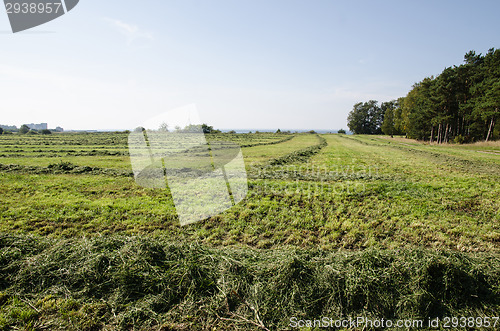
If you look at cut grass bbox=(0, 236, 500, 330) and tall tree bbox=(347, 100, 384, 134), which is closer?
cut grass bbox=(0, 236, 500, 330)

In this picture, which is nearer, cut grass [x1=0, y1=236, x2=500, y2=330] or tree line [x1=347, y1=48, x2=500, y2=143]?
cut grass [x1=0, y1=236, x2=500, y2=330]

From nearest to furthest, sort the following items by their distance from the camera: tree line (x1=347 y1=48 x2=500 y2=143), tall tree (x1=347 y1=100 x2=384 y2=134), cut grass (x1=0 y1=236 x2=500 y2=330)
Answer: cut grass (x1=0 y1=236 x2=500 y2=330), tree line (x1=347 y1=48 x2=500 y2=143), tall tree (x1=347 y1=100 x2=384 y2=134)

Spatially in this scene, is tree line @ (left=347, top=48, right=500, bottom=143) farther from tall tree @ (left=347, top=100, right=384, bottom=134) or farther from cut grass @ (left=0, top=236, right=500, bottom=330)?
tall tree @ (left=347, top=100, right=384, bottom=134)

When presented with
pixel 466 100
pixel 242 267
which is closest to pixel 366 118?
pixel 466 100

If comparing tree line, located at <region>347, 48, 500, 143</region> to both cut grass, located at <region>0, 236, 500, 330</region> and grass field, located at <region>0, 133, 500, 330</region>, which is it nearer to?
grass field, located at <region>0, 133, 500, 330</region>

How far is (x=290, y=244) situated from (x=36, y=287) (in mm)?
4054

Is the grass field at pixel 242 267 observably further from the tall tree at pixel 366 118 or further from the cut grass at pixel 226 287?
the tall tree at pixel 366 118

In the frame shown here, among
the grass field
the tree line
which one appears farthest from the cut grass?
the tree line

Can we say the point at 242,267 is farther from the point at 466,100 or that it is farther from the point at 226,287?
the point at 466,100

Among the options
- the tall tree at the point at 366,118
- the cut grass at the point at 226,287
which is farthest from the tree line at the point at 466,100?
the tall tree at the point at 366,118

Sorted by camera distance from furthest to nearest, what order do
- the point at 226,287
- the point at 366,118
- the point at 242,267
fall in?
the point at 366,118 → the point at 242,267 → the point at 226,287

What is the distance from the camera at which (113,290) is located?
2926 millimetres

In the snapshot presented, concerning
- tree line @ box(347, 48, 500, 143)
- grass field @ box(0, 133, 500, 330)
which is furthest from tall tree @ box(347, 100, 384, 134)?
grass field @ box(0, 133, 500, 330)

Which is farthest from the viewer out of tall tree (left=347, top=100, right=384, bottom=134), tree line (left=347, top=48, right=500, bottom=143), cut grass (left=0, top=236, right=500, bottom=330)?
tall tree (left=347, top=100, right=384, bottom=134)
